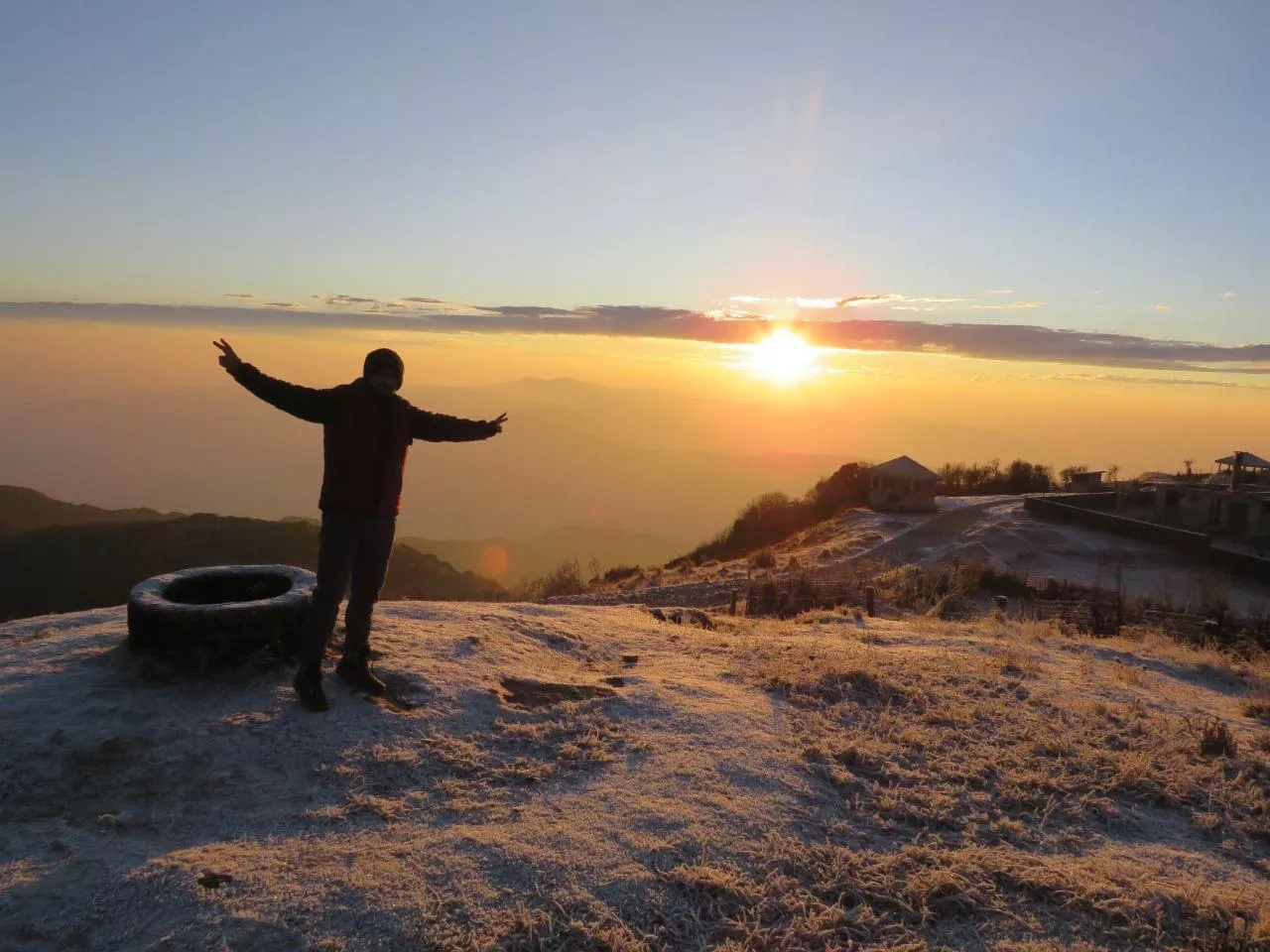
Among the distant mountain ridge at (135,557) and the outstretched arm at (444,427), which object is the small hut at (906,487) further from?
the outstretched arm at (444,427)

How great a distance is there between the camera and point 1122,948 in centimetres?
376

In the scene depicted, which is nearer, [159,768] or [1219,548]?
[159,768]

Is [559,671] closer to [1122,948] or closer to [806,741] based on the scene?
[806,741]

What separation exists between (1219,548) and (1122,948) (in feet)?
93.4

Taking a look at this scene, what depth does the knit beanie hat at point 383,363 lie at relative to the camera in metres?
5.25

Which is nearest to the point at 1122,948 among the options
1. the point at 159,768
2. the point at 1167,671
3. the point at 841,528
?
the point at 159,768

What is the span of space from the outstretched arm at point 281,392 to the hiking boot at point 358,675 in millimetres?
1659

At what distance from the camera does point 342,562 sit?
5.24 m

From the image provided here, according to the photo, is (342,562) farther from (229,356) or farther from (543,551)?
(543,551)

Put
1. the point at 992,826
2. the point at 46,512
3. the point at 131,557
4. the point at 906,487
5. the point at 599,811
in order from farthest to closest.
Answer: the point at 46,512 < the point at 906,487 < the point at 131,557 < the point at 992,826 < the point at 599,811

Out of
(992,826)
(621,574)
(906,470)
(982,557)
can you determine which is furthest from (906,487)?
(992,826)

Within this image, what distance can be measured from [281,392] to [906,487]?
35.0 m

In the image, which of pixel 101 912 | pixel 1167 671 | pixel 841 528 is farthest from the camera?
pixel 841 528

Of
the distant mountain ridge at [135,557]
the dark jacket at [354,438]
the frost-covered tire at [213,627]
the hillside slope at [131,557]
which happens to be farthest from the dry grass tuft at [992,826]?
the hillside slope at [131,557]
